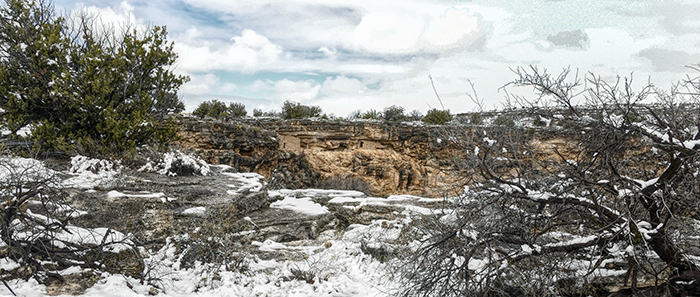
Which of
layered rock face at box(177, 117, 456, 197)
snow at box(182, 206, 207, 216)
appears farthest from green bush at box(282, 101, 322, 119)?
snow at box(182, 206, 207, 216)

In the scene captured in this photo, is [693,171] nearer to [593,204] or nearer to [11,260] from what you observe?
[593,204]

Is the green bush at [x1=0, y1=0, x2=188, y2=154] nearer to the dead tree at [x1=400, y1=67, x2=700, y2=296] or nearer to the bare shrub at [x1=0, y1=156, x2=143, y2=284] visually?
the bare shrub at [x1=0, y1=156, x2=143, y2=284]

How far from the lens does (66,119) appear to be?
8.34 m

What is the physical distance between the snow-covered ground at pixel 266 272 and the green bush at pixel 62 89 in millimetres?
1206

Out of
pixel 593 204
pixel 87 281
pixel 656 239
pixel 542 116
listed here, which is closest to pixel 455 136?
pixel 542 116

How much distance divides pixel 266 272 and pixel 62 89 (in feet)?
20.7

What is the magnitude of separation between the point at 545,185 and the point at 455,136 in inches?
38.9

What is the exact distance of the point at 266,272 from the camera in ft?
16.0

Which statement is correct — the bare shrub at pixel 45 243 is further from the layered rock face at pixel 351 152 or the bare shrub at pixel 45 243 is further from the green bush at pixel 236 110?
the green bush at pixel 236 110

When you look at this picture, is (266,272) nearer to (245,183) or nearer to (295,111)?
(245,183)

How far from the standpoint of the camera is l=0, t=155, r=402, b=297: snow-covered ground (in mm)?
3926

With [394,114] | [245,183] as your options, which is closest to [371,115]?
[394,114]

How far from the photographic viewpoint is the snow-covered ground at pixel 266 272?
3926 mm

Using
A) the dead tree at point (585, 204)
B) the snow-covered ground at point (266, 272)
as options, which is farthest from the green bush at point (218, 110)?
the dead tree at point (585, 204)
